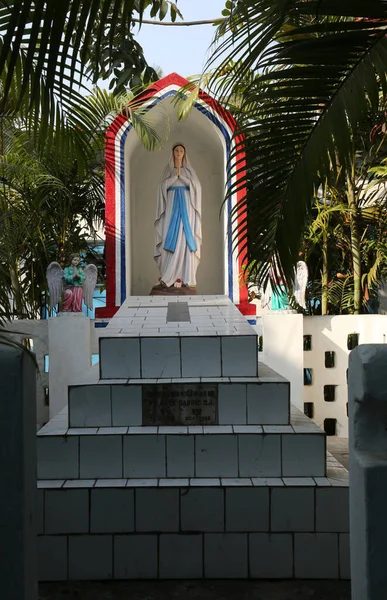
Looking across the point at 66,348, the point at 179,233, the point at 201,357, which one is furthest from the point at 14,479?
the point at 179,233

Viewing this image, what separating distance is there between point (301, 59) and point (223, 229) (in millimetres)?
7013

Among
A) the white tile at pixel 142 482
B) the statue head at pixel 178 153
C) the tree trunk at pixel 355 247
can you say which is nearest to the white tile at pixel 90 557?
the white tile at pixel 142 482

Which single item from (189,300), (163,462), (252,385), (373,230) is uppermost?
(373,230)

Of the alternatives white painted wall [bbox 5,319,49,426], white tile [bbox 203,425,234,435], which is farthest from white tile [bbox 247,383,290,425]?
white painted wall [bbox 5,319,49,426]

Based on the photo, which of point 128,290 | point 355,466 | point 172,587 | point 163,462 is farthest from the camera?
point 128,290

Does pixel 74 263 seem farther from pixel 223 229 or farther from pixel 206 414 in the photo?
pixel 206 414

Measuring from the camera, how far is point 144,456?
4.50m

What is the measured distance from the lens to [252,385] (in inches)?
188

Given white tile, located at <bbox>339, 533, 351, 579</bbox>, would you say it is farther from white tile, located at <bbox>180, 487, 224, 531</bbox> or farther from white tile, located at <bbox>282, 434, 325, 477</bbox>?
white tile, located at <bbox>180, 487, 224, 531</bbox>

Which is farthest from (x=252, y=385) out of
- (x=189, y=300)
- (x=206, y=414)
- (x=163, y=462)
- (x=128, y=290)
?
(x=128, y=290)

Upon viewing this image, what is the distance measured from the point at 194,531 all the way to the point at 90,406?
1027mm

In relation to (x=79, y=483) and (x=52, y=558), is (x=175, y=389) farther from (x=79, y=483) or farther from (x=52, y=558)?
(x=52, y=558)

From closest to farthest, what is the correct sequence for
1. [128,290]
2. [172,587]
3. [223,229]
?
[172,587] → [128,290] → [223,229]

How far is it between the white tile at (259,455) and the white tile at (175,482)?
0.34 metres
